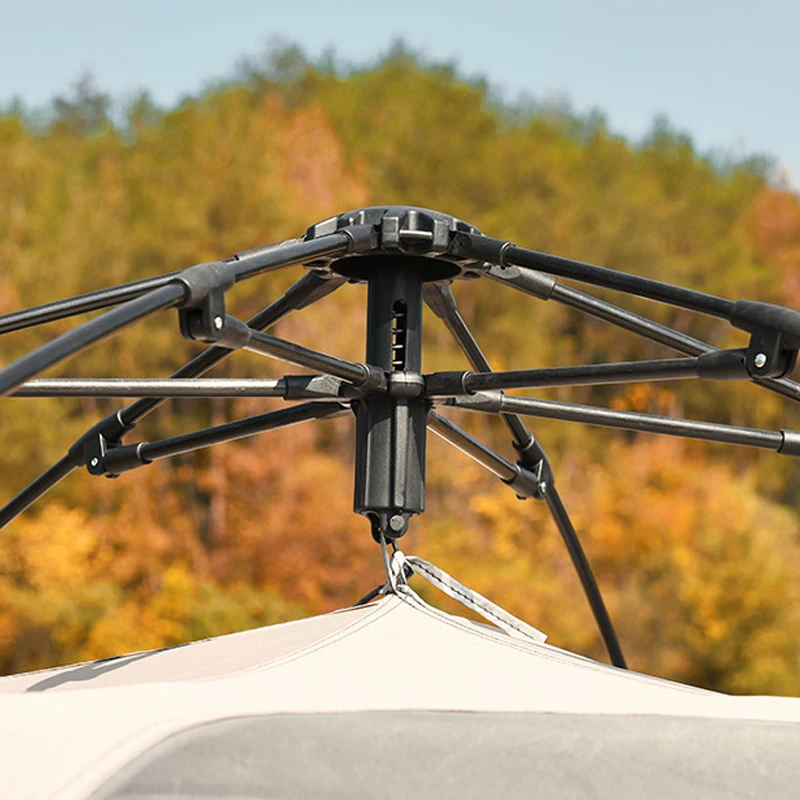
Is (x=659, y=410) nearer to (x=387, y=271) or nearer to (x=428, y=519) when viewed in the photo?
(x=428, y=519)

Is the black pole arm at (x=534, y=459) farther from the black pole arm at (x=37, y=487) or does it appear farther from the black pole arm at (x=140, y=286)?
the black pole arm at (x=37, y=487)

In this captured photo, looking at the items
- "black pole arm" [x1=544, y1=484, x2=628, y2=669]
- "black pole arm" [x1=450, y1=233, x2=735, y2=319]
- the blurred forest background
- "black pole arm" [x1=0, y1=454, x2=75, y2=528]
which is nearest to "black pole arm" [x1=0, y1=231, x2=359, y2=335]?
"black pole arm" [x1=450, y1=233, x2=735, y2=319]

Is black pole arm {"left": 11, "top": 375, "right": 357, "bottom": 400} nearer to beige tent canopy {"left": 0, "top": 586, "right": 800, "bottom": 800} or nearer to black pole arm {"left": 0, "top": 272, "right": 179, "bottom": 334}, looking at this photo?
black pole arm {"left": 0, "top": 272, "right": 179, "bottom": 334}

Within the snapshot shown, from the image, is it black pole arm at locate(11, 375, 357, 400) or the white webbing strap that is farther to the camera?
the white webbing strap

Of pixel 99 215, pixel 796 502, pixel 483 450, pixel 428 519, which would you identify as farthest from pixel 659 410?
pixel 483 450

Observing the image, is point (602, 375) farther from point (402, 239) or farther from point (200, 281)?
point (200, 281)

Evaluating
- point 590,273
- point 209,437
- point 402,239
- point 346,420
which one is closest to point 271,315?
point 209,437

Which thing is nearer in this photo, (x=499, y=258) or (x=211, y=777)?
(x=211, y=777)
